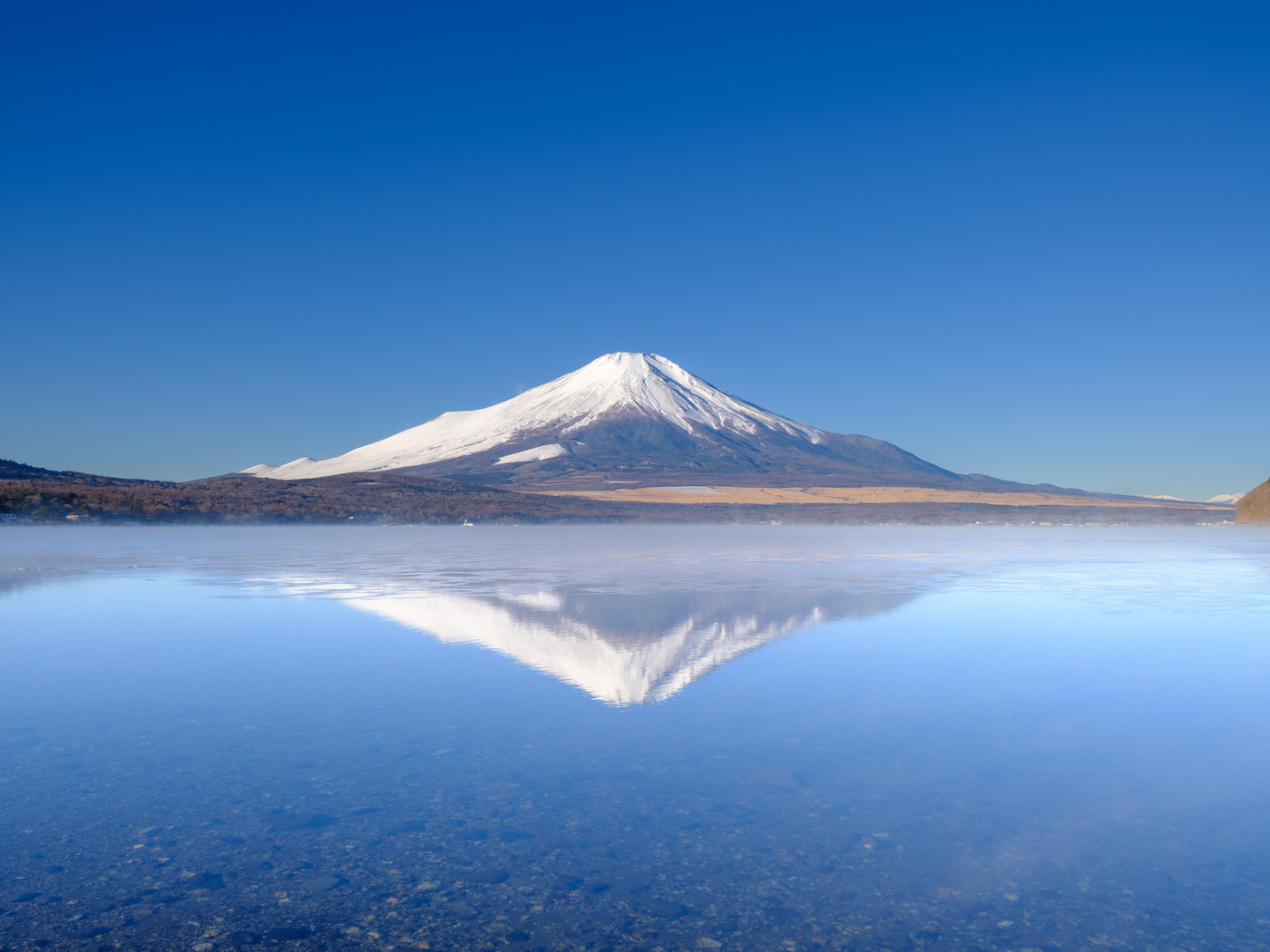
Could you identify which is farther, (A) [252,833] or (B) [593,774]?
(B) [593,774]

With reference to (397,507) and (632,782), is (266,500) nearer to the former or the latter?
(397,507)

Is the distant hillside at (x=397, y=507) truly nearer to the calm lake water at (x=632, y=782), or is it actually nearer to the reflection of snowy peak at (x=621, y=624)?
the reflection of snowy peak at (x=621, y=624)

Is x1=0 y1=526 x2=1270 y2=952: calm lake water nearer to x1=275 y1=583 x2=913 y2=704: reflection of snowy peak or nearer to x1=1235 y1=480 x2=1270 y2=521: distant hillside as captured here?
x1=275 y1=583 x2=913 y2=704: reflection of snowy peak

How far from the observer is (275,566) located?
21.7 metres

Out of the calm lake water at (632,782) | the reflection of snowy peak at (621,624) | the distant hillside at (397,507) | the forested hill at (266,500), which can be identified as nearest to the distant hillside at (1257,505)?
the distant hillside at (397,507)

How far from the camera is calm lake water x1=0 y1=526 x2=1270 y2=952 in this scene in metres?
3.45

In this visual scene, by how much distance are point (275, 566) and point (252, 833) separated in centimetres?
1898

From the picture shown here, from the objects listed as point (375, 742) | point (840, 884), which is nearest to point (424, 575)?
point (375, 742)

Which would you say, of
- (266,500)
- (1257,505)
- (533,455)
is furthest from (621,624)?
(533,455)

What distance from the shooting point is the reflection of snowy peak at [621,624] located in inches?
323

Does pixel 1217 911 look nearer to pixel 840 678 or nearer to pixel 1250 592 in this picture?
pixel 840 678

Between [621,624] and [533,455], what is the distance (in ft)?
519

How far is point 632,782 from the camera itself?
5023mm

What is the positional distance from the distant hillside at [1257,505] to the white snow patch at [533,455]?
379 ft
